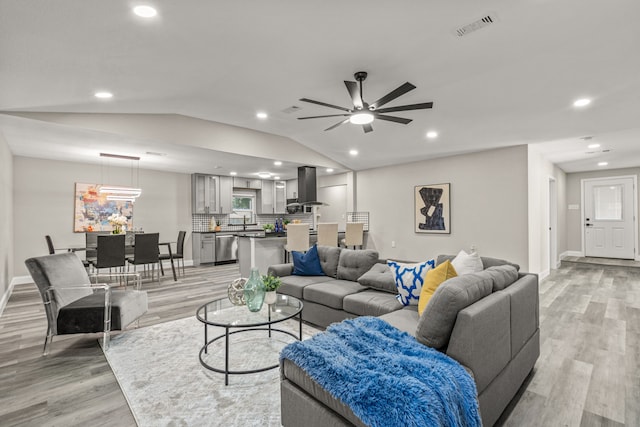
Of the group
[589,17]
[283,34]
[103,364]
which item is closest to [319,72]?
[283,34]

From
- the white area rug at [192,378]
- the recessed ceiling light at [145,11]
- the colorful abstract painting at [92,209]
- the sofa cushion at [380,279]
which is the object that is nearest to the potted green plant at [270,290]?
the white area rug at [192,378]

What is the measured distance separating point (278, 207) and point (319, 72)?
255 inches

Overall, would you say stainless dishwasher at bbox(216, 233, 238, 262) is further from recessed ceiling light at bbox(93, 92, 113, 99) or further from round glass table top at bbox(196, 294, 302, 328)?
round glass table top at bbox(196, 294, 302, 328)

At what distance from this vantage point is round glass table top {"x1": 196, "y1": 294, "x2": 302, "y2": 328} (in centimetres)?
242

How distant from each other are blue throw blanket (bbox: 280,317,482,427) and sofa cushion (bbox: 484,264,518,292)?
2.58ft

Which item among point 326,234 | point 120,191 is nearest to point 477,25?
point 326,234

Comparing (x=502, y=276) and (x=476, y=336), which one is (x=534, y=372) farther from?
(x=476, y=336)

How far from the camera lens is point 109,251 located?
5.12 metres

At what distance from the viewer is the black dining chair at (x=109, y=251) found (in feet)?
16.5

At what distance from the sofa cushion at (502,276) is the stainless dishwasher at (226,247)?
6.87 metres

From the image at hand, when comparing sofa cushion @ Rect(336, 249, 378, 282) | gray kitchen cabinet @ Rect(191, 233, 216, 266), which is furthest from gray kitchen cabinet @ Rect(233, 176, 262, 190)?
sofa cushion @ Rect(336, 249, 378, 282)

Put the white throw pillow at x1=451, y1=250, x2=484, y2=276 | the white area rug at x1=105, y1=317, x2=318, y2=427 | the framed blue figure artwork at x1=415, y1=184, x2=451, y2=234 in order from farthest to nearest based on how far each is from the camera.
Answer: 1. the framed blue figure artwork at x1=415, y1=184, x2=451, y2=234
2. the white throw pillow at x1=451, y1=250, x2=484, y2=276
3. the white area rug at x1=105, y1=317, x2=318, y2=427

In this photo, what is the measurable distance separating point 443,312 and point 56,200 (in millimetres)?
7557

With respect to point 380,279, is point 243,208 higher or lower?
higher
